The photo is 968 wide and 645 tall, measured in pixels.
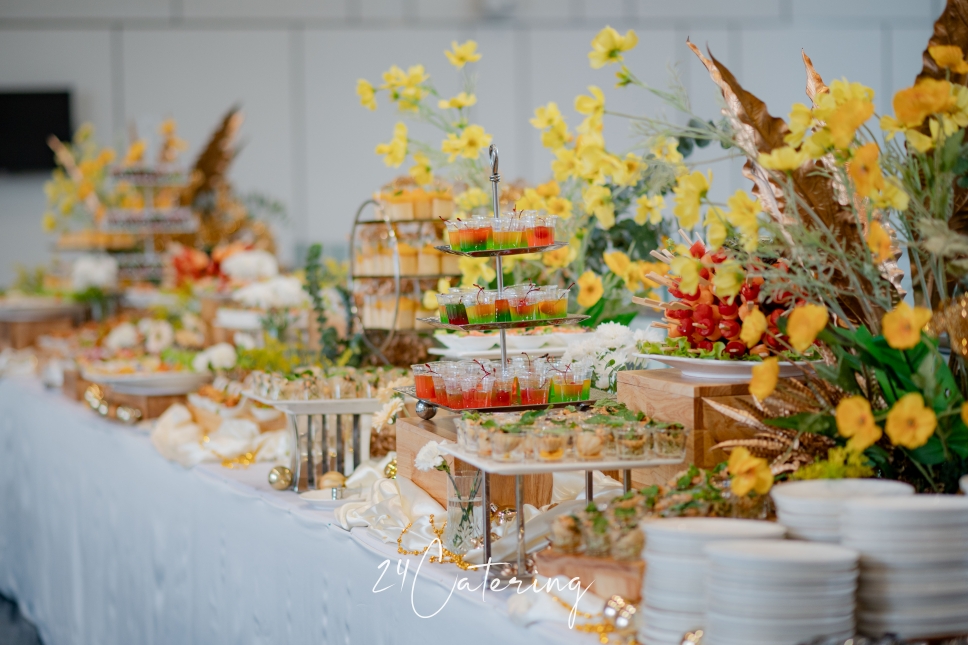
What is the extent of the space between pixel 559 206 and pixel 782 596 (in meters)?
1.39

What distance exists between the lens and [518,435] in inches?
53.3

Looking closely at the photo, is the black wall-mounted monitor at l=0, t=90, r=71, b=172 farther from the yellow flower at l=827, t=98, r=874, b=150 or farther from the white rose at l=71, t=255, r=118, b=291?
the yellow flower at l=827, t=98, r=874, b=150

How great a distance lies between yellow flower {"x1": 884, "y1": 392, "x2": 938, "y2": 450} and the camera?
1.12 meters

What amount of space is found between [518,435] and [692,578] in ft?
1.11

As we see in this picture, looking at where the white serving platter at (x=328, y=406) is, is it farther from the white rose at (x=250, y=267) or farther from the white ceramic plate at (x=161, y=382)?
the white rose at (x=250, y=267)

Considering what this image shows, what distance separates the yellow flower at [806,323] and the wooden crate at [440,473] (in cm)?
62

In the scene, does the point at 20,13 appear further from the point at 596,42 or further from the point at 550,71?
the point at 596,42

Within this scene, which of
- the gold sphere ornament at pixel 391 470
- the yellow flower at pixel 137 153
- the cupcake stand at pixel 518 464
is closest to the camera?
the cupcake stand at pixel 518 464

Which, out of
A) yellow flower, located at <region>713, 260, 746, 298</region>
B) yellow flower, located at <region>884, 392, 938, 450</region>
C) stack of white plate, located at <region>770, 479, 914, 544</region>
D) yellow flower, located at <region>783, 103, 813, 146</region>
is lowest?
stack of white plate, located at <region>770, 479, 914, 544</region>

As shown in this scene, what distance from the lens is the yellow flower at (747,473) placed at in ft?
3.92

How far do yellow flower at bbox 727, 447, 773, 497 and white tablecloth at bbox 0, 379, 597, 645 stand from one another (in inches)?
10.0

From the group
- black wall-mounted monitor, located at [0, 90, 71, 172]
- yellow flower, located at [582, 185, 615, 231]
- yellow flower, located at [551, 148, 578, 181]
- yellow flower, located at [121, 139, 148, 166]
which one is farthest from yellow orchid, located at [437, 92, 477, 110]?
black wall-mounted monitor, located at [0, 90, 71, 172]

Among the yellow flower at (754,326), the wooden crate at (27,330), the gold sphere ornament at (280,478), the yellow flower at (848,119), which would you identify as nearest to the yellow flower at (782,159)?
the yellow flower at (848,119)

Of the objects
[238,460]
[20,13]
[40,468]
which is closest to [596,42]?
[238,460]
